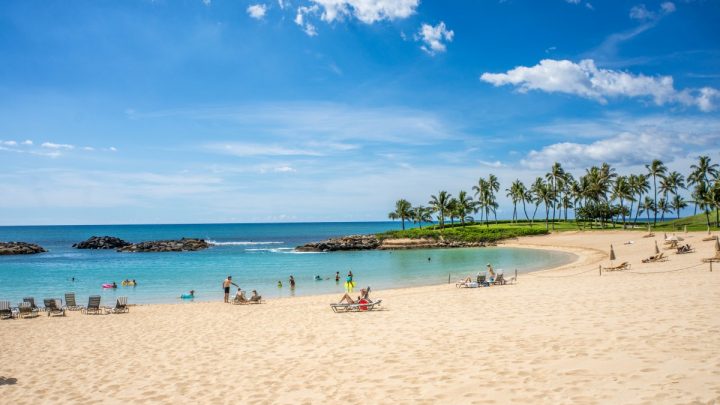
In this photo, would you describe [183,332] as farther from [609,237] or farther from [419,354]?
[609,237]

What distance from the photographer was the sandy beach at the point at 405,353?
891cm

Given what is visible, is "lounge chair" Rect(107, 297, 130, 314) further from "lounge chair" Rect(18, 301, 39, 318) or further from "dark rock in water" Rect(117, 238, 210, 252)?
"dark rock in water" Rect(117, 238, 210, 252)

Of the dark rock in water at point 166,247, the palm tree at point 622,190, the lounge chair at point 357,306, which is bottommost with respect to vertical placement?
the dark rock in water at point 166,247

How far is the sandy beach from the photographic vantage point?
891cm

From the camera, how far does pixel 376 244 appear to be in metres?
92.6

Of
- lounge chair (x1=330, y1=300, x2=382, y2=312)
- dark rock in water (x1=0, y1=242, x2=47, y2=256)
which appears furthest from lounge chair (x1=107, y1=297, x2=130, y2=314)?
dark rock in water (x1=0, y1=242, x2=47, y2=256)

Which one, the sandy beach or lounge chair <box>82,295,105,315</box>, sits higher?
the sandy beach

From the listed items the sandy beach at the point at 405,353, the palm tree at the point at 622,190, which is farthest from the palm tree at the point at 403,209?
the sandy beach at the point at 405,353

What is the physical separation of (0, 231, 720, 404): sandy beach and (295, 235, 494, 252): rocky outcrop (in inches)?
2647

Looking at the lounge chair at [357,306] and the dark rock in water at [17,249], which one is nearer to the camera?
the lounge chair at [357,306]

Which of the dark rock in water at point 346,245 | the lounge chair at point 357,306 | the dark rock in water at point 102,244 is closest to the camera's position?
the lounge chair at point 357,306

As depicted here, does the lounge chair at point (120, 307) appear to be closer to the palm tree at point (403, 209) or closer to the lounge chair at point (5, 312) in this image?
the lounge chair at point (5, 312)

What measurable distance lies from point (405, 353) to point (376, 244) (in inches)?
3175

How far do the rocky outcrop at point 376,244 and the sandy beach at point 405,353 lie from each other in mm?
67233
